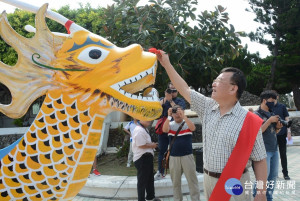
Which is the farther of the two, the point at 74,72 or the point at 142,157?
the point at 142,157

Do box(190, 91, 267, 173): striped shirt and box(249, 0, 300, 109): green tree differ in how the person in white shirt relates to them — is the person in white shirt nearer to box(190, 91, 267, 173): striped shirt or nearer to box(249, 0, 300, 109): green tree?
box(190, 91, 267, 173): striped shirt

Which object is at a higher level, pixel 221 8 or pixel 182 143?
pixel 221 8

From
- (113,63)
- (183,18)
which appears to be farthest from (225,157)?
(183,18)

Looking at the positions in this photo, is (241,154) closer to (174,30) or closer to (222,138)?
(222,138)

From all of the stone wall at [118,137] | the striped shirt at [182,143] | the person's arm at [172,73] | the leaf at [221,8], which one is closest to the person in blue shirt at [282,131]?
the striped shirt at [182,143]

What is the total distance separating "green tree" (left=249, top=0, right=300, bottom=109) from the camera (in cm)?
1717

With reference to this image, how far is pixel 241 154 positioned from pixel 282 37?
1953 cm

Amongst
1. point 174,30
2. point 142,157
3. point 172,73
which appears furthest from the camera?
point 174,30

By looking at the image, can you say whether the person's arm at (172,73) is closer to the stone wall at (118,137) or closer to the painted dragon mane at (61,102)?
the painted dragon mane at (61,102)

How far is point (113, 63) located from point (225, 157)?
3.18 ft

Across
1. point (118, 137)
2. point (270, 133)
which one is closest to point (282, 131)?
point (270, 133)

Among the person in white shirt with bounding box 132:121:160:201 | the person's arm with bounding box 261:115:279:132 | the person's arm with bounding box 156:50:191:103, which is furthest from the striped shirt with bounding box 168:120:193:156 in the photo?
the person's arm with bounding box 156:50:191:103

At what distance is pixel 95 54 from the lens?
1.78 metres

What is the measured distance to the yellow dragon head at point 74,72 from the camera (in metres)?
1.73
